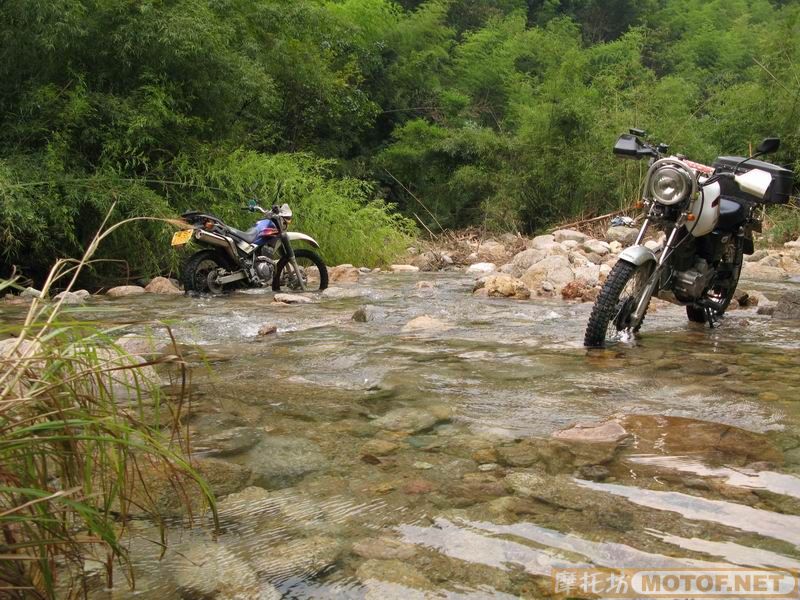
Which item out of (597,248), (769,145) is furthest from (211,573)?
(597,248)

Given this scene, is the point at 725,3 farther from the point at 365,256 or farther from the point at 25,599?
the point at 25,599

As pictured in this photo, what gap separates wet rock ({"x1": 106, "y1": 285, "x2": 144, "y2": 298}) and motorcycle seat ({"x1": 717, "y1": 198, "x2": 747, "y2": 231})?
596cm

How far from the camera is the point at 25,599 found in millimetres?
1334

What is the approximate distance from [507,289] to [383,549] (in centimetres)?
593

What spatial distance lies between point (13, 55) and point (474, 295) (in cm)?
591

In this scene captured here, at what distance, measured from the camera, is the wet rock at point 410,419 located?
2.75 meters

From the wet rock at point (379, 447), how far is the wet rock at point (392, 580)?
74cm

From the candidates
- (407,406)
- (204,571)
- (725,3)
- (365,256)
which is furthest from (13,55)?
(725,3)

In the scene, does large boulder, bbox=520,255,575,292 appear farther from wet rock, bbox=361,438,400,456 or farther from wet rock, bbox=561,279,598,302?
wet rock, bbox=361,438,400,456

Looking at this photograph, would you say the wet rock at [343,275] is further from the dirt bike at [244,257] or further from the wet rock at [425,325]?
the wet rock at [425,325]

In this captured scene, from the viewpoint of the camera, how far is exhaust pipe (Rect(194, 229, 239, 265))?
294 inches

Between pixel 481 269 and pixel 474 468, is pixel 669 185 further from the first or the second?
pixel 481 269

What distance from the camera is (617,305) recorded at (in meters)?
4.41

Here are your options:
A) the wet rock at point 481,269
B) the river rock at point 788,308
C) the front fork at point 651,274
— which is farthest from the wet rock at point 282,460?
the wet rock at point 481,269
